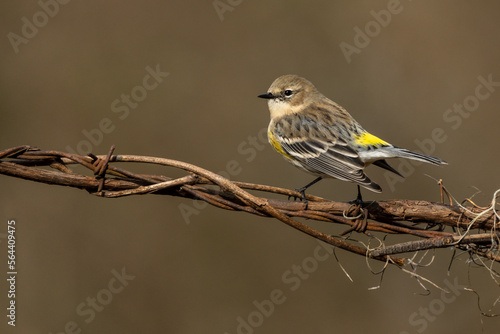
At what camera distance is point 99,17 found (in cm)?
722

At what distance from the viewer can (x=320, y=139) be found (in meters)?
4.52

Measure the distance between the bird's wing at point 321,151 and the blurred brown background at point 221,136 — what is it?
206 cm

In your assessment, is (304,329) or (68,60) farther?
(68,60)

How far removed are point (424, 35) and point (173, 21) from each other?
3699 mm

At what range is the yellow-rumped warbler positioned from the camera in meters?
4.00

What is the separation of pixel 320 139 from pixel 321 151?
22 cm

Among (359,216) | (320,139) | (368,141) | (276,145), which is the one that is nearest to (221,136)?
(276,145)

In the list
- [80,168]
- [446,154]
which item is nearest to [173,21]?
[80,168]

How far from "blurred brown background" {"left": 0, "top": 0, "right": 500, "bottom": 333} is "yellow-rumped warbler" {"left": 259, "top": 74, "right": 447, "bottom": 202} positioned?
1.89 m

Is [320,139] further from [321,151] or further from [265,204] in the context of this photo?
[265,204]

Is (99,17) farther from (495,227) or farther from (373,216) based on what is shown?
(495,227)

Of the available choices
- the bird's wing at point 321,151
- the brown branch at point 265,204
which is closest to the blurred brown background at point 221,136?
the bird's wing at point 321,151

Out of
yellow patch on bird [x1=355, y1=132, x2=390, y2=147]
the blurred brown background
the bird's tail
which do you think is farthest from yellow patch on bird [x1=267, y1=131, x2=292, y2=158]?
the blurred brown background

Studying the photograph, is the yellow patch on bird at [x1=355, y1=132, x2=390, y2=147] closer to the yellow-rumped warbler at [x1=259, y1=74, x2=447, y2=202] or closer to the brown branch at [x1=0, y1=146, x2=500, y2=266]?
the yellow-rumped warbler at [x1=259, y1=74, x2=447, y2=202]
